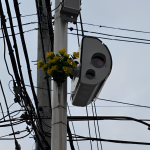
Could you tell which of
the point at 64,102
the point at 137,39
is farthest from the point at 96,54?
the point at 137,39

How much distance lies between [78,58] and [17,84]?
Answer: 1.75 m

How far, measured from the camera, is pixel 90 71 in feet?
12.6

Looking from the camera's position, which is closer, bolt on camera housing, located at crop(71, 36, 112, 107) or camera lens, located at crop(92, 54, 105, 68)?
bolt on camera housing, located at crop(71, 36, 112, 107)

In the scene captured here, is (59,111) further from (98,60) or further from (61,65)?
(98,60)

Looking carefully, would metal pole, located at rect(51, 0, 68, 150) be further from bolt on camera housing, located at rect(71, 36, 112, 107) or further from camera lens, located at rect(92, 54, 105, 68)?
camera lens, located at rect(92, 54, 105, 68)

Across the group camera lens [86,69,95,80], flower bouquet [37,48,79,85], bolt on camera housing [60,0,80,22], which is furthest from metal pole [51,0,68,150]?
camera lens [86,69,95,80]

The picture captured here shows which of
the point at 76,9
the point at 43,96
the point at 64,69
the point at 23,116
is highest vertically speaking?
the point at 76,9

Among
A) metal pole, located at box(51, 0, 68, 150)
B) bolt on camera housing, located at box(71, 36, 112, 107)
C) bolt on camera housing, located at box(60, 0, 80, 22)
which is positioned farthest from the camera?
bolt on camera housing, located at box(60, 0, 80, 22)

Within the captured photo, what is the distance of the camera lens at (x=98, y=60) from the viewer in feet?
12.9

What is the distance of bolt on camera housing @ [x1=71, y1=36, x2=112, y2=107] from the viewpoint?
3.79m

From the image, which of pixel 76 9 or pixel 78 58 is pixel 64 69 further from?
pixel 76 9

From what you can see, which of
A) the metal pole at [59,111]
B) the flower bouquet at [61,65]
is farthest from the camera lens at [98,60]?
the metal pole at [59,111]

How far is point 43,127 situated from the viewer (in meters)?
5.82

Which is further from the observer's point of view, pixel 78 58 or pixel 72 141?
pixel 72 141
